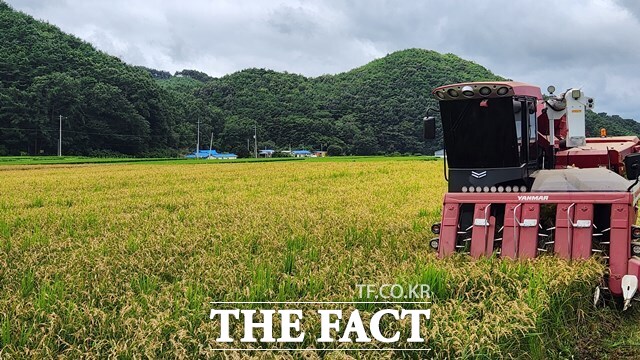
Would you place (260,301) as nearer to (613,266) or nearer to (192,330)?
(192,330)

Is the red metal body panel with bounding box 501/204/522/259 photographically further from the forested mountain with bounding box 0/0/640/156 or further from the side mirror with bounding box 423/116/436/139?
the forested mountain with bounding box 0/0/640/156

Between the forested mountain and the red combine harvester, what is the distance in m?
43.1

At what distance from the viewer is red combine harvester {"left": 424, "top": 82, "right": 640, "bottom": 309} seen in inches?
227

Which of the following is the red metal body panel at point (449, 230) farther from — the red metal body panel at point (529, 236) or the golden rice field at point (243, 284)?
the red metal body panel at point (529, 236)

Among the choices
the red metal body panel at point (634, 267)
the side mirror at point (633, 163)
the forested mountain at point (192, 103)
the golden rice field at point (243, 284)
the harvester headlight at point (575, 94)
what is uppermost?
the forested mountain at point (192, 103)

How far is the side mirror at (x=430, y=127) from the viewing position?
6904 mm

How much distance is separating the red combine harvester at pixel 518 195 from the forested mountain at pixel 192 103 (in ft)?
141

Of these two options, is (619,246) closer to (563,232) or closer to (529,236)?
(563,232)

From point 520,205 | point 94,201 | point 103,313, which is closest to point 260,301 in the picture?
point 103,313

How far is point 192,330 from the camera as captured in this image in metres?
3.62

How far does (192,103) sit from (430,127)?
90662mm

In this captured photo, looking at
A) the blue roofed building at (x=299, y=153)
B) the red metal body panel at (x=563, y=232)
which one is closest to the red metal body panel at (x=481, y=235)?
the red metal body panel at (x=563, y=232)

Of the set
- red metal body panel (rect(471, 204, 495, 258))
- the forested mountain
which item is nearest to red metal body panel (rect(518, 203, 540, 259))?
red metal body panel (rect(471, 204, 495, 258))

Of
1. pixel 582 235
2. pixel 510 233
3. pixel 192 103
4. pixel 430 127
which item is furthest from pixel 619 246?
pixel 192 103
